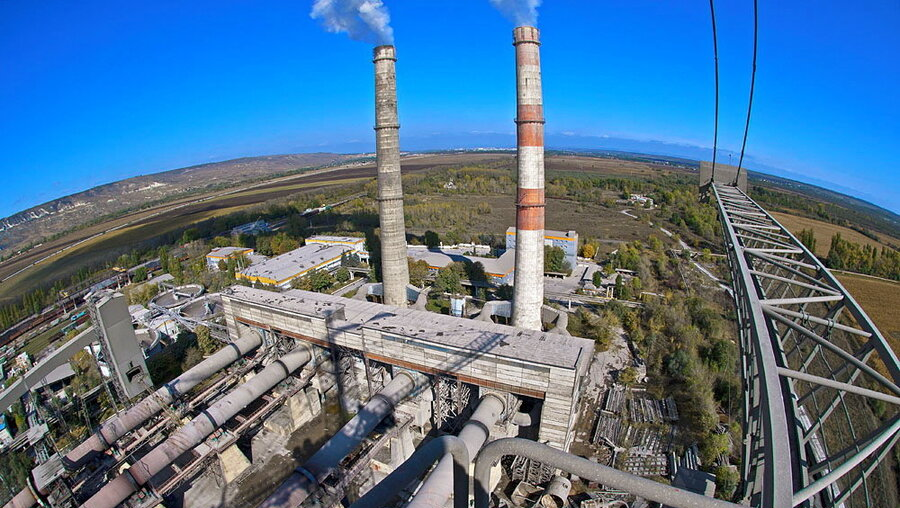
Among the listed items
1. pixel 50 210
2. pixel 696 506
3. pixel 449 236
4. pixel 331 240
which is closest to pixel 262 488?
pixel 696 506

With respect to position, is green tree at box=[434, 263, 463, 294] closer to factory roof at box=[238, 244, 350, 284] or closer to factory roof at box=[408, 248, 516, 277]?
factory roof at box=[408, 248, 516, 277]

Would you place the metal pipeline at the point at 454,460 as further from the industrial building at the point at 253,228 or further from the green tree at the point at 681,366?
the industrial building at the point at 253,228

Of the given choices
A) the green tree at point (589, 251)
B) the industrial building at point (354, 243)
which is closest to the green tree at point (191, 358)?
the industrial building at point (354, 243)

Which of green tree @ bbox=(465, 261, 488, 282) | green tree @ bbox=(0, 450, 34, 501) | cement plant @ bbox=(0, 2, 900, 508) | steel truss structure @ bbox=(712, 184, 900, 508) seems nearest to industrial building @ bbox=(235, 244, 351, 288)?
cement plant @ bbox=(0, 2, 900, 508)

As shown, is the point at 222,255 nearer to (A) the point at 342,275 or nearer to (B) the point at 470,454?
(A) the point at 342,275

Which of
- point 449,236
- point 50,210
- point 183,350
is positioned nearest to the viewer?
point 183,350

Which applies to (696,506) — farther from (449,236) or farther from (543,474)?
(449,236)
